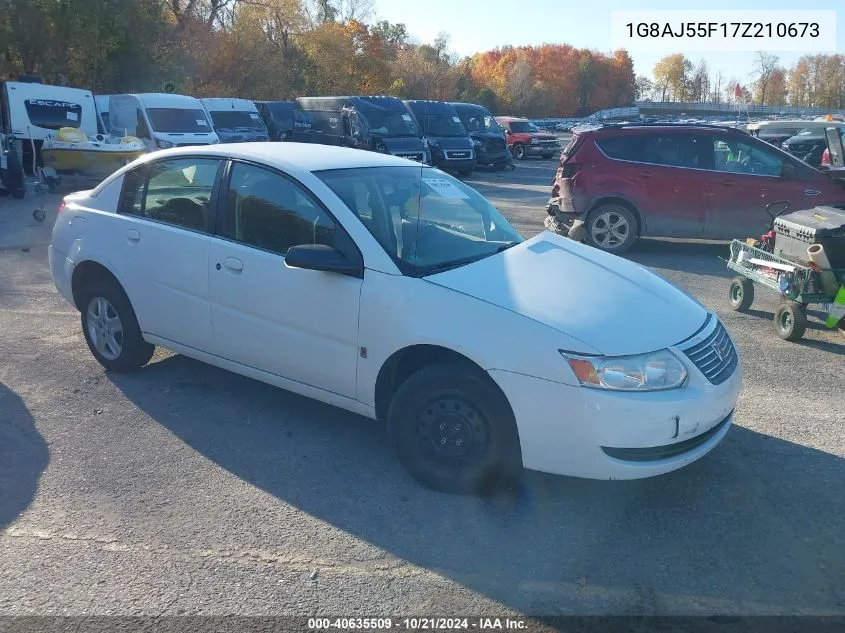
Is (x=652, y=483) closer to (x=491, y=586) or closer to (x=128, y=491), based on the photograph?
(x=491, y=586)

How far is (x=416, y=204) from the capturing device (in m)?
4.87

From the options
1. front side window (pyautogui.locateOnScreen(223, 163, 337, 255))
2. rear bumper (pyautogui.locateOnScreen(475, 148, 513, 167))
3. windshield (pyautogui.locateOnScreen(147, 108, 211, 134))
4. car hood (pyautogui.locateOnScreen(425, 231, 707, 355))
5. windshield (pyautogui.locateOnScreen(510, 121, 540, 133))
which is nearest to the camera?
car hood (pyautogui.locateOnScreen(425, 231, 707, 355))

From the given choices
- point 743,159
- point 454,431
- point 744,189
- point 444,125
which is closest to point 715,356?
point 454,431

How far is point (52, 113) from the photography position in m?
18.6

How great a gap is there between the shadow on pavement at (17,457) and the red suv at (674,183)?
26.9 ft

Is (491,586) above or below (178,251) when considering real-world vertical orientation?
below

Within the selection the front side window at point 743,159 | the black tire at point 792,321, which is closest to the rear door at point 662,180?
the front side window at point 743,159

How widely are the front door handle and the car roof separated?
618mm

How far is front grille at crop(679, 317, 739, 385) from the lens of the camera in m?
3.94

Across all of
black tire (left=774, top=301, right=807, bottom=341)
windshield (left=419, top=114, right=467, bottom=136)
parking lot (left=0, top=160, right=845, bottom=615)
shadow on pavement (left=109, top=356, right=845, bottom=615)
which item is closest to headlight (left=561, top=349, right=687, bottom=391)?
parking lot (left=0, top=160, right=845, bottom=615)

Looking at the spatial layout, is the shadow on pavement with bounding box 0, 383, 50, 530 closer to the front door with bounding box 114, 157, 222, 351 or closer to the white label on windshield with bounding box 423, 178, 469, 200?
the front door with bounding box 114, 157, 222, 351

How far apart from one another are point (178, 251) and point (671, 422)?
10.5ft

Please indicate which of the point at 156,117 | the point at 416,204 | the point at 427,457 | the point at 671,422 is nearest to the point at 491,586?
the point at 427,457

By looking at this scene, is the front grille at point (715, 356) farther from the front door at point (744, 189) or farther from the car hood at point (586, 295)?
the front door at point (744, 189)
